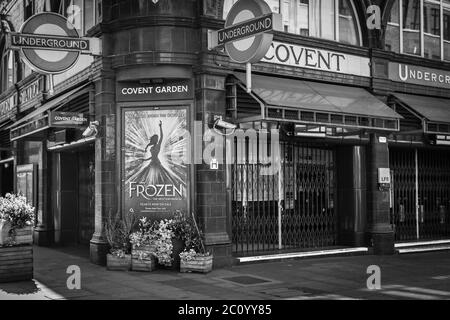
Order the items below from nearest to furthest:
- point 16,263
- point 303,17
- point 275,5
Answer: point 16,263
point 275,5
point 303,17

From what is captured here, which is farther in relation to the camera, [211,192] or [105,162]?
[105,162]

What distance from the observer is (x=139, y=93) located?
12.5m

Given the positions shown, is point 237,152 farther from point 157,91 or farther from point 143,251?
point 143,251

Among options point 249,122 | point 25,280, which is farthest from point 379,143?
point 25,280

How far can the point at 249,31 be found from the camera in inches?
423

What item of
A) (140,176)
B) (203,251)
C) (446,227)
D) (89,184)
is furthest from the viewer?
(446,227)

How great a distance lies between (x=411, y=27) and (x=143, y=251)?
33.5ft

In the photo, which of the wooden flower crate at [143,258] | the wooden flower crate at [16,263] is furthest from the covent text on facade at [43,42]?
the wooden flower crate at [143,258]

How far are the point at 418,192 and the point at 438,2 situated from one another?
18.9 feet

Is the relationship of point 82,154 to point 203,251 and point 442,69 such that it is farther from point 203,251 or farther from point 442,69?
point 442,69

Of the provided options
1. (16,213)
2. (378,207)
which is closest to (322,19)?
(378,207)

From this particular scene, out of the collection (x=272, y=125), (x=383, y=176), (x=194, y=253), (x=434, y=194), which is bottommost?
(x=194, y=253)

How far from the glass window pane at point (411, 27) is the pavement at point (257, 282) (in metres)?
6.24

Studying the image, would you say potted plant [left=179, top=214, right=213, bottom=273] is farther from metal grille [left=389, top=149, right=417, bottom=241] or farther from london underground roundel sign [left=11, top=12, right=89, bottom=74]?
metal grille [left=389, top=149, right=417, bottom=241]
